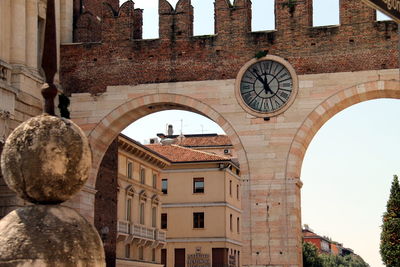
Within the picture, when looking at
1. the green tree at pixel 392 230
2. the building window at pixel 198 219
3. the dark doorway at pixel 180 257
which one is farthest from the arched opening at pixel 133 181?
the green tree at pixel 392 230

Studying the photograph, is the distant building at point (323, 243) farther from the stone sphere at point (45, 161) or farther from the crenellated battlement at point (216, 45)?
the stone sphere at point (45, 161)

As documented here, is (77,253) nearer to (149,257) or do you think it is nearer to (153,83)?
(153,83)

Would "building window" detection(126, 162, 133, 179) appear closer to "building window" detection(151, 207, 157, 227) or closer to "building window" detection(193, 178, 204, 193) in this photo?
"building window" detection(151, 207, 157, 227)

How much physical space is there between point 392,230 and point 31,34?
771 inches

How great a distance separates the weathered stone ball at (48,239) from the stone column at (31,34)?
17559 millimetres

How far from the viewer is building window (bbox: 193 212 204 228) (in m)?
55.2

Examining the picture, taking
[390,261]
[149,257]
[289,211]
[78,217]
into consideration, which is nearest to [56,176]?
[78,217]

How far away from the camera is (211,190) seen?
55750mm

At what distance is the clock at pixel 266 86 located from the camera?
79.2 ft

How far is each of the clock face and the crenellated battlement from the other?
0.36 metres

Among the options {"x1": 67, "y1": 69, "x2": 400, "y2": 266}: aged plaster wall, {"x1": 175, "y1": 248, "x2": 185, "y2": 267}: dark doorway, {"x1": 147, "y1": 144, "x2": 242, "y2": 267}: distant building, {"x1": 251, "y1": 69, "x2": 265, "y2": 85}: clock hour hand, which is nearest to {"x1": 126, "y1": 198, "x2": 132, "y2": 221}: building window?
{"x1": 147, "y1": 144, "x2": 242, "y2": 267}: distant building

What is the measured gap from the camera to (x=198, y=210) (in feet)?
183

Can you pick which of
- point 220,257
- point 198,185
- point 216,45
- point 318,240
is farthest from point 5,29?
point 318,240

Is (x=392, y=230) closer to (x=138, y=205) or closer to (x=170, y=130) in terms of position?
(x=138, y=205)
